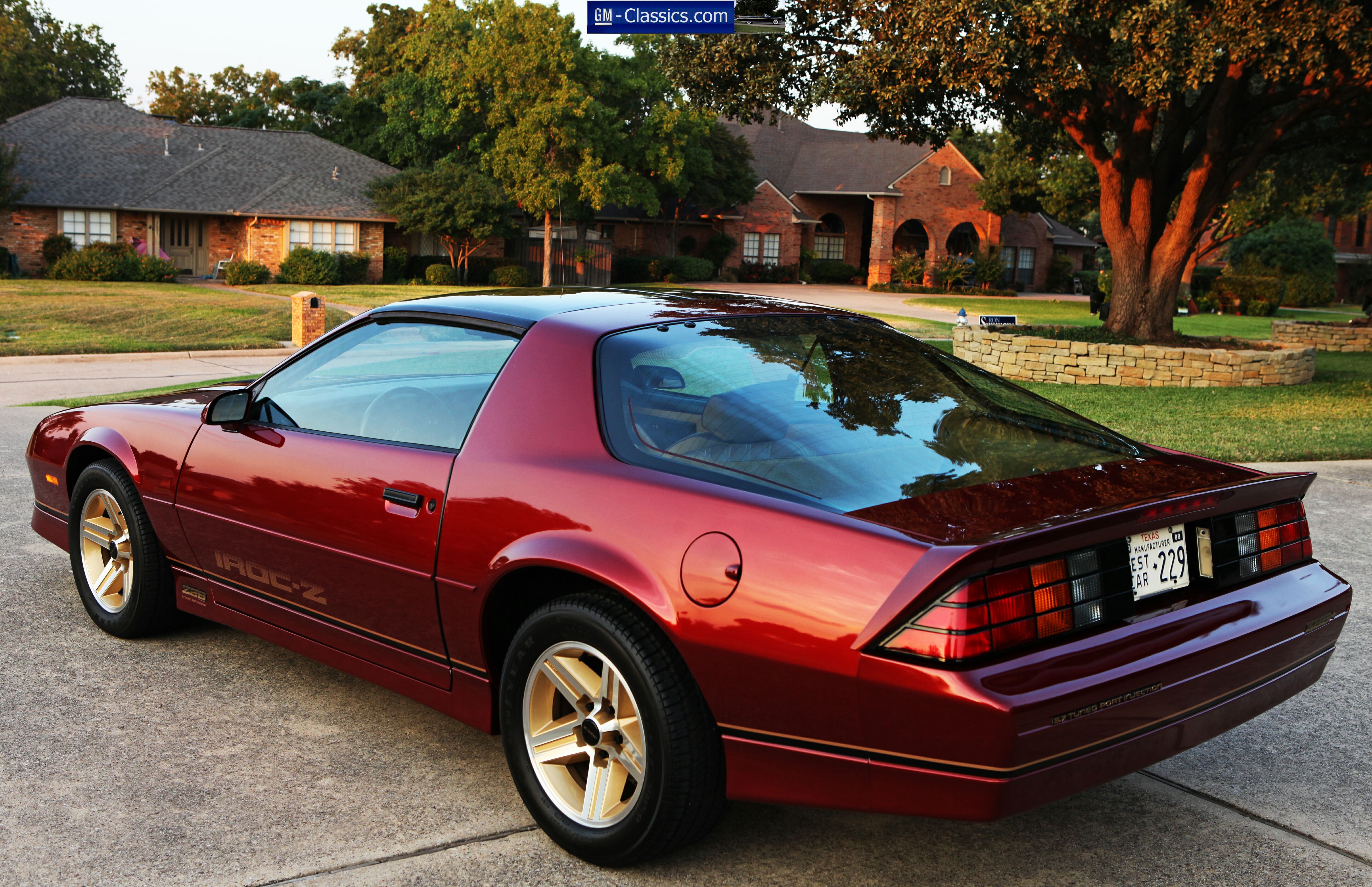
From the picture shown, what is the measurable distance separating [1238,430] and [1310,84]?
286 inches

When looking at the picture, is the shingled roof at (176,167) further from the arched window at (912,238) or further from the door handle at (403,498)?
the door handle at (403,498)

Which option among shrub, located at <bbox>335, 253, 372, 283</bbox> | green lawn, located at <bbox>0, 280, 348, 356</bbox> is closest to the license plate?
green lawn, located at <bbox>0, 280, 348, 356</bbox>

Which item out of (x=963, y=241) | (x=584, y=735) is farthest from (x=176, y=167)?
(x=584, y=735)

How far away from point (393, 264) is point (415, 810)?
4036 centimetres

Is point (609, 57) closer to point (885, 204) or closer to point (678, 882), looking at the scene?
point (885, 204)

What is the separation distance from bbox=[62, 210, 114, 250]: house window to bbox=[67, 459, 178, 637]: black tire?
117 feet

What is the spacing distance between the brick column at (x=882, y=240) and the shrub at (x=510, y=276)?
1862cm

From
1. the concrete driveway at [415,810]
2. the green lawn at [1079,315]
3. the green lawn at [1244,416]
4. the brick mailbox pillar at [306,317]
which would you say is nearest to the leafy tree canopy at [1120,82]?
the green lawn at [1244,416]

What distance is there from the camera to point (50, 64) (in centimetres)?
5884

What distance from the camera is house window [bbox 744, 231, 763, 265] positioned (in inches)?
2159

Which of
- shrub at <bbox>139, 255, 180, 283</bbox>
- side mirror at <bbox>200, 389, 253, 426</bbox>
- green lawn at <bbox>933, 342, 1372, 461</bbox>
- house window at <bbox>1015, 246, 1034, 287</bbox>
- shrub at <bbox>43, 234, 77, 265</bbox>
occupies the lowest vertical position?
green lawn at <bbox>933, 342, 1372, 461</bbox>

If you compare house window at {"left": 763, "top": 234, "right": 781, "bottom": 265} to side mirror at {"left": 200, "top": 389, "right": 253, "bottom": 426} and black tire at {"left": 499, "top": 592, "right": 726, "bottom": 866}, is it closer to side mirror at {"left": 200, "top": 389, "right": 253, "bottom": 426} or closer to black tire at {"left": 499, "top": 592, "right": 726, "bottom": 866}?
side mirror at {"left": 200, "top": 389, "right": 253, "bottom": 426}

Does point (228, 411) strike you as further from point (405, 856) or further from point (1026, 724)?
point (1026, 724)

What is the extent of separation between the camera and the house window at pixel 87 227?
3666 cm
